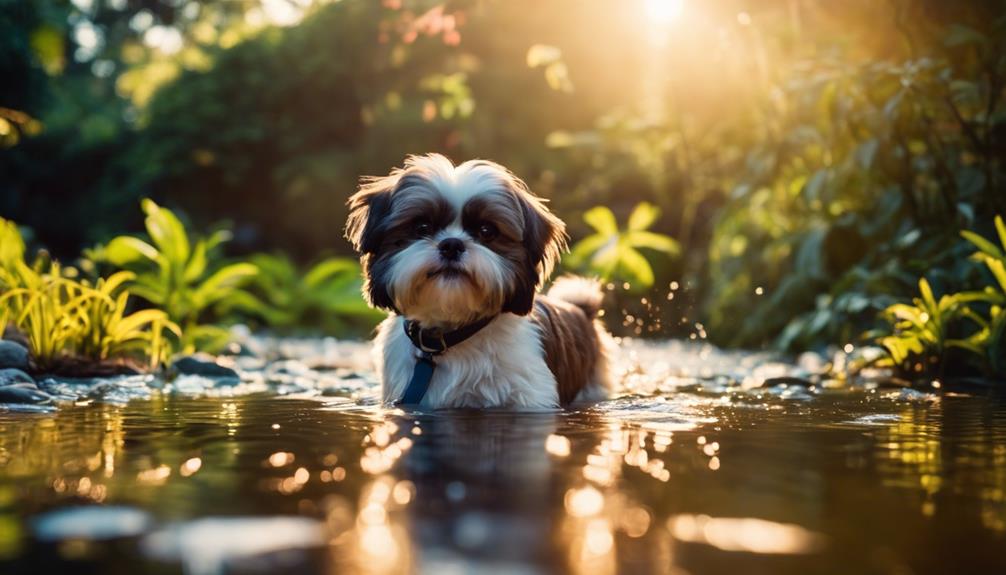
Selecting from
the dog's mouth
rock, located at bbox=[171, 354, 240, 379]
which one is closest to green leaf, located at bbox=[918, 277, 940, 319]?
the dog's mouth

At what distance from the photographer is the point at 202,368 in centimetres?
772

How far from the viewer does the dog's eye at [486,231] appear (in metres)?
5.27

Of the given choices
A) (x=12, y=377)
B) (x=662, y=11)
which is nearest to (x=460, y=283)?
(x=12, y=377)

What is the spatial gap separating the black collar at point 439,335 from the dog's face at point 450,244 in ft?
0.15

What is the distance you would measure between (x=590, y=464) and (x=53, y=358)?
4.77 m

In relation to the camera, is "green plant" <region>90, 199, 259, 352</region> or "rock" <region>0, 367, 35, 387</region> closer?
"rock" <region>0, 367, 35, 387</region>

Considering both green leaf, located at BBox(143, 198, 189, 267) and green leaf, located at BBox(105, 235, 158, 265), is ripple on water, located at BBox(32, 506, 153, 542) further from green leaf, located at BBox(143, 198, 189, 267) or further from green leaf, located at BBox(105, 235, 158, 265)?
green leaf, located at BBox(143, 198, 189, 267)

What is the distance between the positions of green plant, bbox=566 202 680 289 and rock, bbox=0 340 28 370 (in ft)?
26.4

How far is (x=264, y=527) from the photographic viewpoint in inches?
107

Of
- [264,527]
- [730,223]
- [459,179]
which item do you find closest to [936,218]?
[730,223]

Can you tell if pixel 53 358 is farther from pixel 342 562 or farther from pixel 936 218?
pixel 936 218

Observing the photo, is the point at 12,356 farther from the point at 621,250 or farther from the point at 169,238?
the point at 621,250

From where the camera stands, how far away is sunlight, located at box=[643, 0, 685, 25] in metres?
10.6

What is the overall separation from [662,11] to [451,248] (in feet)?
24.4
